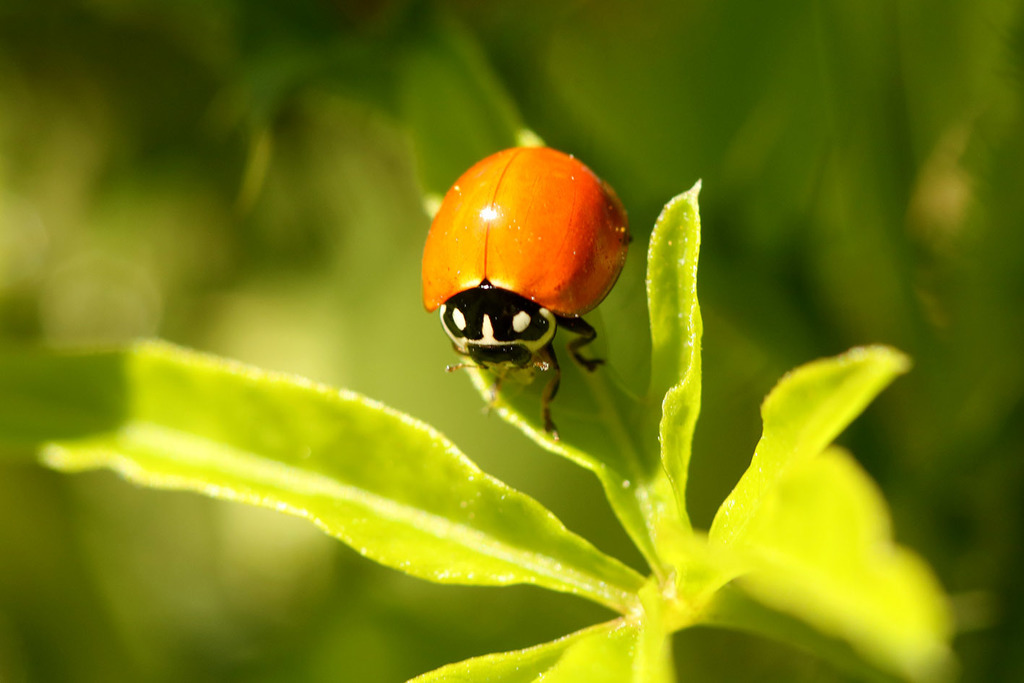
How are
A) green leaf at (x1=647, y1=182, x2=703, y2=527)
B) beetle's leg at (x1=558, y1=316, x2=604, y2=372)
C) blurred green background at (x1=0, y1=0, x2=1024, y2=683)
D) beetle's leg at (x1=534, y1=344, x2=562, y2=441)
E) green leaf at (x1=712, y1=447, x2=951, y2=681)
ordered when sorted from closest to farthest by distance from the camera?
1. green leaf at (x1=712, y1=447, x2=951, y2=681)
2. green leaf at (x1=647, y1=182, x2=703, y2=527)
3. beetle's leg at (x1=534, y1=344, x2=562, y2=441)
4. beetle's leg at (x1=558, y1=316, x2=604, y2=372)
5. blurred green background at (x1=0, y1=0, x2=1024, y2=683)

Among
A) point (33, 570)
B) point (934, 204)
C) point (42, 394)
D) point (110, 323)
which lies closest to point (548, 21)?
point (934, 204)

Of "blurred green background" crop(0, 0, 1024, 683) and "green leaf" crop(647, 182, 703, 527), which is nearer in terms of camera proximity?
"green leaf" crop(647, 182, 703, 527)

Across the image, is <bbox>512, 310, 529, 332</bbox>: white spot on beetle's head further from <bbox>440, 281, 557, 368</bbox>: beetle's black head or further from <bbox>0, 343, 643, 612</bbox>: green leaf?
<bbox>0, 343, 643, 612</bbox>: green leaf

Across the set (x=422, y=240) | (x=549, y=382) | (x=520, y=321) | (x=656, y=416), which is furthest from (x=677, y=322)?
(x=422, y=240)

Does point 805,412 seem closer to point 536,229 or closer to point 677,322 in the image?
point 677,322

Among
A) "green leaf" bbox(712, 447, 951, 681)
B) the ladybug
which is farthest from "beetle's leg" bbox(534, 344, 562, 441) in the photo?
"green leaf" bbox(712, 447, 951, 681)

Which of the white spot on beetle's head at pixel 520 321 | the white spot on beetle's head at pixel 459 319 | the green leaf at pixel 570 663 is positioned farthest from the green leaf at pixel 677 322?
the white spot on beetle's head at pixel 459 319

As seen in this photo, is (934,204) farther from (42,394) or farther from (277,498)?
(42,394)
